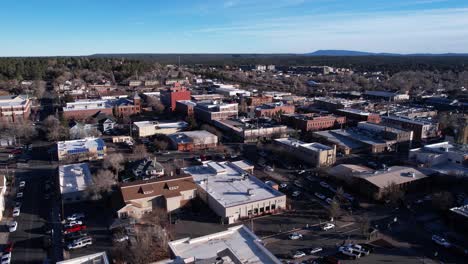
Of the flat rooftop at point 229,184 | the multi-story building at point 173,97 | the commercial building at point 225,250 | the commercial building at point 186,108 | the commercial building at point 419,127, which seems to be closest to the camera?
the commercial building at point 225,250

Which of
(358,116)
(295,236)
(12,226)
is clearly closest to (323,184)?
(295,236)

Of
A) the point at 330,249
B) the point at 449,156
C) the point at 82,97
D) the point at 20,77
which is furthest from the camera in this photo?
the point at 20,77

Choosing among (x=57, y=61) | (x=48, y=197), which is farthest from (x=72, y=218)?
(x=57, y=61)

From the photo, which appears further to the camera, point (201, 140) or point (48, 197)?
point (201, 140)

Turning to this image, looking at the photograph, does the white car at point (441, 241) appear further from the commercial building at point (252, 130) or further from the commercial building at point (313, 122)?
the commercial building at point (313, 122)

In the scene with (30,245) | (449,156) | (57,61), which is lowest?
(30,245)

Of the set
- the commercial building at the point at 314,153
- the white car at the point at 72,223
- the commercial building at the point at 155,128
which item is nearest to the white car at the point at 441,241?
the commercial building at the point at 314,153

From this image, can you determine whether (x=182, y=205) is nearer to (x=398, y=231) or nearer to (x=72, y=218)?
(x=72, y=218)
